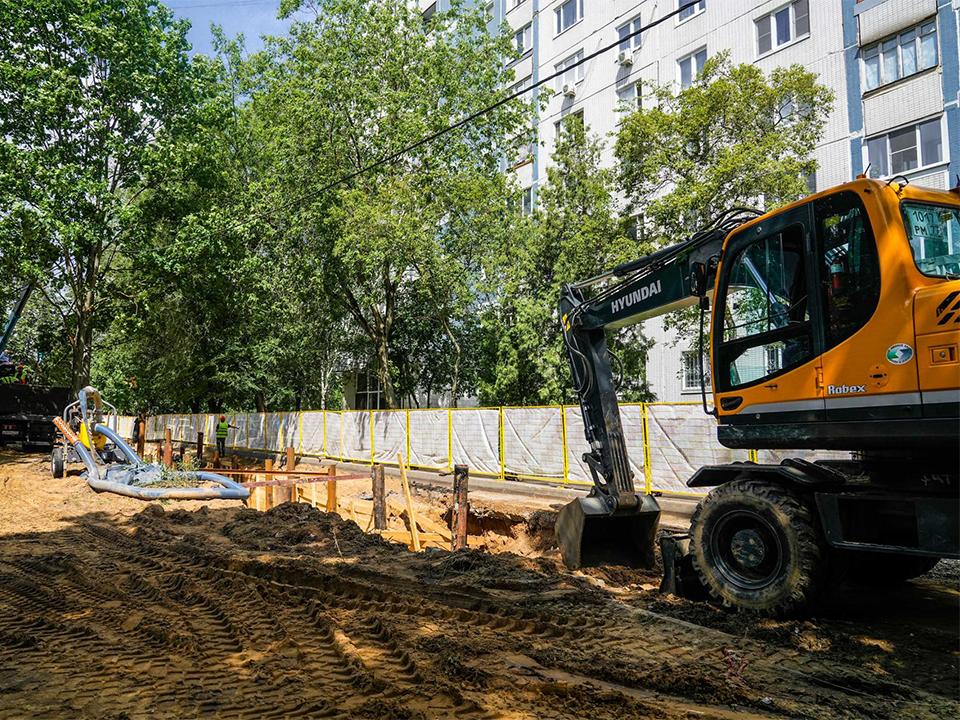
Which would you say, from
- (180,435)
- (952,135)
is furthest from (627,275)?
(180,435)

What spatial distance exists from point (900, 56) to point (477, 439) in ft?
50.5

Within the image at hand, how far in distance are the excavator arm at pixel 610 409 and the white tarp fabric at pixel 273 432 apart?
22.1m

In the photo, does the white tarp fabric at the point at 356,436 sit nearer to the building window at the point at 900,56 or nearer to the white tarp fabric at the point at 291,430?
the white tarp fabric at the point at 291,430

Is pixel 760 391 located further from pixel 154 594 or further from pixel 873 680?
pixel 154 594

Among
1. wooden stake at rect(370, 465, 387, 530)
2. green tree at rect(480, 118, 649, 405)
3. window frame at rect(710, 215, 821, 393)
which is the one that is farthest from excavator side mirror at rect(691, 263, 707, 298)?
green tree at rect(480, 118, 649, 405)

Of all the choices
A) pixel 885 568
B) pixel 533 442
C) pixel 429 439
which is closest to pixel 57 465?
pixel 429 439

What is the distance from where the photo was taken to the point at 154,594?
7.18m

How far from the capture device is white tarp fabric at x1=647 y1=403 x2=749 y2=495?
1254 cm

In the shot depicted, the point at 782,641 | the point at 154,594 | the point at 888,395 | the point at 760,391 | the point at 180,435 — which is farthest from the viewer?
the point at 180,435

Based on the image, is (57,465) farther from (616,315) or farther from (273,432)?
(616,315)

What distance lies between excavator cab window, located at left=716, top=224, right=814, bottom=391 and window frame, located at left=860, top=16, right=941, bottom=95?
52.7ft

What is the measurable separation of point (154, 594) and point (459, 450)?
12.1 metres

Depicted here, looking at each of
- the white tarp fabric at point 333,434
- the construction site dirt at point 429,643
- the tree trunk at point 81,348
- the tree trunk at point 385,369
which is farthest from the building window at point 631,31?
the construction site dirt at point 429,643

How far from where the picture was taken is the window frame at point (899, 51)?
17.7 meters
